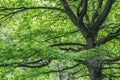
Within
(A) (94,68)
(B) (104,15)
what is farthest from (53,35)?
(B) (104,15)

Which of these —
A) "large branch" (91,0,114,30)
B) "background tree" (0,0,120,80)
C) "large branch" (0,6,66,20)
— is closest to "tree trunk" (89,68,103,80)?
"background tree" (0,0,120,80)

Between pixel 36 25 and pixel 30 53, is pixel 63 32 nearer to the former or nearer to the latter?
pixel 36 25

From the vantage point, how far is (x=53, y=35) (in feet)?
44.7

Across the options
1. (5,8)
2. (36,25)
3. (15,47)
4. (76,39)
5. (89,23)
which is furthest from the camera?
(76,39)

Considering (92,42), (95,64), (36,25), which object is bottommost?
(95,64)

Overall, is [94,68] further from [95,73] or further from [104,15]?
[104,15]

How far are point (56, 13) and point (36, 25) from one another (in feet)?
3.78

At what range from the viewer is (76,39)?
1670cm

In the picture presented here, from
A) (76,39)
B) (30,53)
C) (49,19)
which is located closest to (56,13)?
(49,19)

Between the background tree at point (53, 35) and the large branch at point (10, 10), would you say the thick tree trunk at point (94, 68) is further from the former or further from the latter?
the large branch at point (10, 10)

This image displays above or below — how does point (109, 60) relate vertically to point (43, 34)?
below

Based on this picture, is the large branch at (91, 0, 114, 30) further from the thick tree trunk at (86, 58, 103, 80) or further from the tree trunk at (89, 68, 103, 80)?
the tree trunk at (89, 68, 103, 80)

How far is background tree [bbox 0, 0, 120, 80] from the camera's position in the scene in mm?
9602

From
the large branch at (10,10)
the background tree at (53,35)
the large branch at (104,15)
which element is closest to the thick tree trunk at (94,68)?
the background tree at (53,35)
